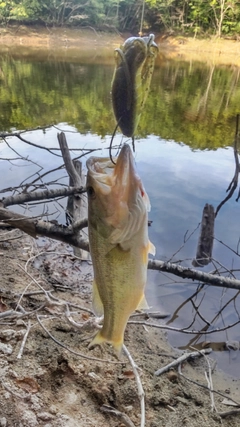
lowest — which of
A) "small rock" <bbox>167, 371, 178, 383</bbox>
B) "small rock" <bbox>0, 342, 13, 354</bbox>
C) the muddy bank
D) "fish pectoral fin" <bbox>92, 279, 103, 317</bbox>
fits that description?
"small rock" <bbox>167, 371, 178, 383</bbox>

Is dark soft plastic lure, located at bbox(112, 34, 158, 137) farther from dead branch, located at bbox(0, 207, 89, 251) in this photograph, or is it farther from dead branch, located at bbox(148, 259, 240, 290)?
dead branch, located at bbox(148, 259, 240, 290)

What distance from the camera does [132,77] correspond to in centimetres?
110

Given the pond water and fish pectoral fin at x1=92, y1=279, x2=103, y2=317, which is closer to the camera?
fish pectoral fin at x1=92, y1=279, x2=103, y2=317

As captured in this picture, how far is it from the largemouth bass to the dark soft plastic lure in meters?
0.11

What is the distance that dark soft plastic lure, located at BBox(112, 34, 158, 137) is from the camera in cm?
109

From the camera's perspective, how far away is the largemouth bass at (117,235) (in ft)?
4.31

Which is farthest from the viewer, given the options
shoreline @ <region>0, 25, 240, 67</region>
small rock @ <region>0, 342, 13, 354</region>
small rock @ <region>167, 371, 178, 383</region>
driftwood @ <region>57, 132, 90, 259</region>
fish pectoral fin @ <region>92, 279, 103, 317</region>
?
shoreline @ <region>0, 25, 240, 67</region>

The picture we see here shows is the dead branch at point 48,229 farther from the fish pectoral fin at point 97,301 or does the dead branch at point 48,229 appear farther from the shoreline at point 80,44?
the shoreline at point 80,44

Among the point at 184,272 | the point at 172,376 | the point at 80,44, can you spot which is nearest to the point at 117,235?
the point at 184,272

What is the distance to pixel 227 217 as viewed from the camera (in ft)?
28.4

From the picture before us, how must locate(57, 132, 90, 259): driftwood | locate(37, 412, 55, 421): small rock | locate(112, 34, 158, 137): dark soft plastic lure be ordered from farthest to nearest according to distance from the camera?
1. locate(57, 132, 90, 259): driftwood
2. locate(37, 412, 55, 421): small rock
3. locate(112, 34, 158, 137): dark soft plastic lure

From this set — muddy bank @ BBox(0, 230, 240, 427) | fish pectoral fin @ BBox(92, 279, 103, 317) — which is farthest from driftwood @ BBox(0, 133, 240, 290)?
fish pectoral fin @ BBox(92, 279, 103, 317)

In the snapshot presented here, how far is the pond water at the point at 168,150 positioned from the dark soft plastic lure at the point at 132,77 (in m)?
0.29

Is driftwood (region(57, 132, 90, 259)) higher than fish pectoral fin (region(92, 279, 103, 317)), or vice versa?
fish pectoral fin (region(92, 279, 103, 317))
